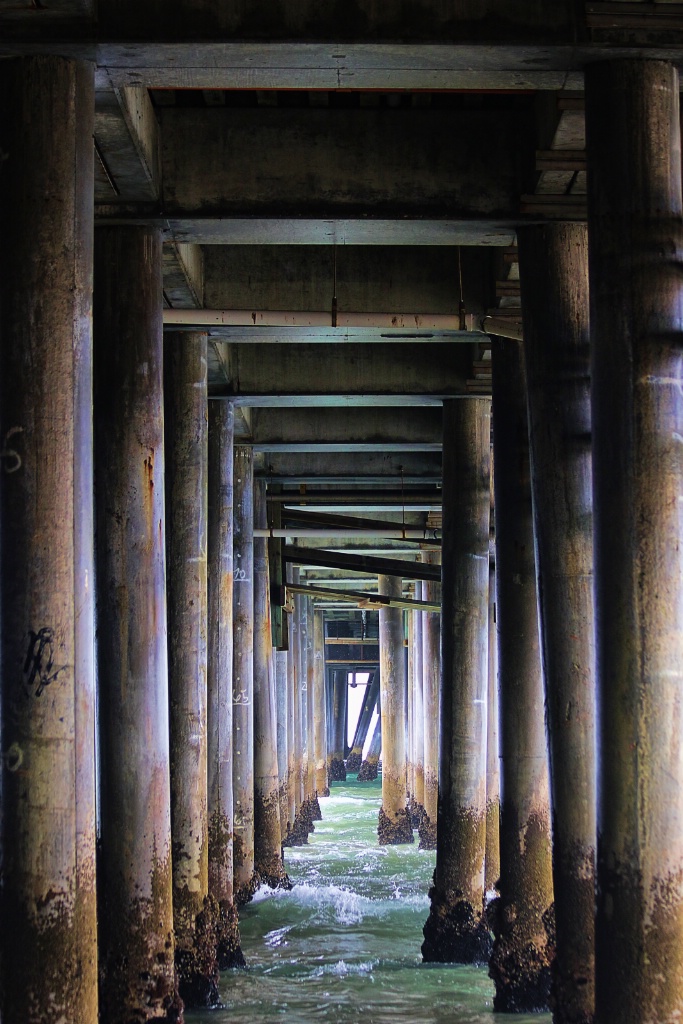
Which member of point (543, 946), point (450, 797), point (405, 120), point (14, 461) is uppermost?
point (405, 120)

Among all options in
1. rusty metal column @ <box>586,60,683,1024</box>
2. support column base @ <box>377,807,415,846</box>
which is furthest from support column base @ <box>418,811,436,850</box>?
rusty metal column @ <box>586,60,683,1024</box>

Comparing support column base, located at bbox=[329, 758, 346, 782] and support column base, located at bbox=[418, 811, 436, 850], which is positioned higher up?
support column base, located at bbox=[418, 811, 436, 850]

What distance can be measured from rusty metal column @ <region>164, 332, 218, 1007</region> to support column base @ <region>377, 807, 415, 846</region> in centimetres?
1338

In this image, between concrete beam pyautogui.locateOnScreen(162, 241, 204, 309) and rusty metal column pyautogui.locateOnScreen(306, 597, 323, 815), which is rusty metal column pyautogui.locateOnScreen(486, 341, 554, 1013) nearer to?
concrete beam pyautogui.locateOnScreen(162, 241, 204, 309)

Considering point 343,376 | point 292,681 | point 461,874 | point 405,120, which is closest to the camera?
point 405,120

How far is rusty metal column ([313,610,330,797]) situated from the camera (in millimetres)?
32656

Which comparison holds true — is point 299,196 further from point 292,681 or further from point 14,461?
point 292,681

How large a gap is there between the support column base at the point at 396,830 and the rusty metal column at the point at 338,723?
19579 mm

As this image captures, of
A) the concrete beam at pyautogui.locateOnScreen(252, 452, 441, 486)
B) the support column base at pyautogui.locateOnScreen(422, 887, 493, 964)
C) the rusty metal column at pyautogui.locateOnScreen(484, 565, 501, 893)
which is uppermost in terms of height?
the concrete beam at pyautogui.locateOnScreen(252, 452, 441, 486)

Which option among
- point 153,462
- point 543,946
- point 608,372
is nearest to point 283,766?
point 543,946

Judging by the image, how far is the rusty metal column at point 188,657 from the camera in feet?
34.9

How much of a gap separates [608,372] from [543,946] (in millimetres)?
5395

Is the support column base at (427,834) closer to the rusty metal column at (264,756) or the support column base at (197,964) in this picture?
the rusty metal column at (264,756)

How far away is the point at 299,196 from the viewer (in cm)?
941
